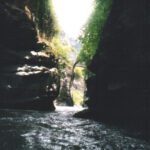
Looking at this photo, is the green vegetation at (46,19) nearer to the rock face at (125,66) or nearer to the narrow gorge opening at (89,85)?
the narrow gorge opening at (89,85)

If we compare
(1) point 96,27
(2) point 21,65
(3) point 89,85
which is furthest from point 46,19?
(3) point 89,85

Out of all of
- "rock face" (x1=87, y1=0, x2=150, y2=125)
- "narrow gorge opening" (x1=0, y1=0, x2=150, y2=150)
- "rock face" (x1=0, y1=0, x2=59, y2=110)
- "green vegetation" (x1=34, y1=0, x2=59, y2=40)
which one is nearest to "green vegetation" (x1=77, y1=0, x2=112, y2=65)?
"narrow gorge opening" (x1=0, y1=0, x2=150, y2=150)

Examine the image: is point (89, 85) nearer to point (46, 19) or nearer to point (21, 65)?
point (21, 65)

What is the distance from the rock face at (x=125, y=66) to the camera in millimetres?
9594

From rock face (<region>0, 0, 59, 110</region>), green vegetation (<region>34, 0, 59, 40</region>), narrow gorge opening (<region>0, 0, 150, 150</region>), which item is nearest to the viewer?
narrow gorge opening (<region>0, 0, 150, 150</region>)

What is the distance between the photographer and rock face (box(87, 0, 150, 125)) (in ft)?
31.5

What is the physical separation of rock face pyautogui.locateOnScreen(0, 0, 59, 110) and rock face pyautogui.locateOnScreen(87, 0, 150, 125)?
5.89 metres

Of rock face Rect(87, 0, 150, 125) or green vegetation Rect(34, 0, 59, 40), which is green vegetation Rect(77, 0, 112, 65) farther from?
rock face Rect(87, 0, 150, 125)

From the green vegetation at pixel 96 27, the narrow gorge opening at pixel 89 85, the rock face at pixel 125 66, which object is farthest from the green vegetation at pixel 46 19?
the rock face at pixel 125 66

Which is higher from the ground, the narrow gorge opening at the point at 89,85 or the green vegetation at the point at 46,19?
the green vegetation at the point at 46,19

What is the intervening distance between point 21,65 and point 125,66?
31.2 feet

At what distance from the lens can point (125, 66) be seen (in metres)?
10.8

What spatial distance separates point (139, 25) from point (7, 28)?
36.8 ft

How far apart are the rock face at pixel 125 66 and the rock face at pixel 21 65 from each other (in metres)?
5.89
